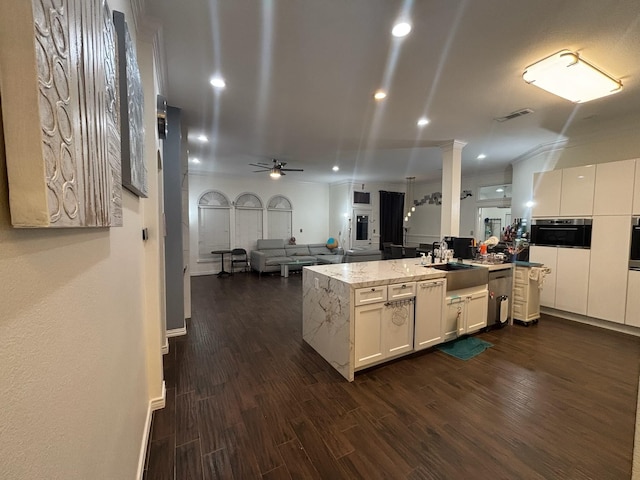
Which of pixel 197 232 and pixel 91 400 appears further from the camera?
pixel 197 232

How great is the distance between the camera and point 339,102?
3.12 metres

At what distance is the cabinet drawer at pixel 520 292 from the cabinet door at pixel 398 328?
2225mm

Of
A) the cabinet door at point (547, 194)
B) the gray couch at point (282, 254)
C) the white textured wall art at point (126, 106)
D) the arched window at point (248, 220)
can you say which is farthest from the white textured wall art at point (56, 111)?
the arched window at point (248, 220)

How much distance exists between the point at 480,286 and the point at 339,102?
2.93 metres

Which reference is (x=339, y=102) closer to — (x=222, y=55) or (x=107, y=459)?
(x=222, y=55)

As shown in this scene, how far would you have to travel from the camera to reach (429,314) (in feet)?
9.50

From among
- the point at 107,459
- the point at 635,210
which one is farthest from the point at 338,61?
the point at 635,210

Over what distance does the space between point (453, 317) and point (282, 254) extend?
5481 mm

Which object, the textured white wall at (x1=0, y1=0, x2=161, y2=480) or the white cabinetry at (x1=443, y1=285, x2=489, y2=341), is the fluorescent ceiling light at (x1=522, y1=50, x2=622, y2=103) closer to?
the white cabinetry at (x1=443, y1=285, x2=489, y2=341)

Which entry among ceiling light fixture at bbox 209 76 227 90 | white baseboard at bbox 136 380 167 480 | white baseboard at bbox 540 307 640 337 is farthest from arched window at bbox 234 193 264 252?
white baseboard at bbox 540 307 640 337

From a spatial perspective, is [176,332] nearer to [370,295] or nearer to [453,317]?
[370,295]

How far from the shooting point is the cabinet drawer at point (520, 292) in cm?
384

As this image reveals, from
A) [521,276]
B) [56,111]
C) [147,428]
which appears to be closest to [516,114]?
[521,276]

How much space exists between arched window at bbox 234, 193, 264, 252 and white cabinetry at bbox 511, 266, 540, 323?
6.47 m
